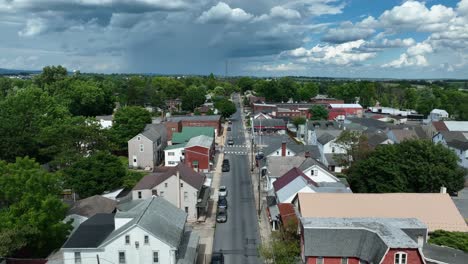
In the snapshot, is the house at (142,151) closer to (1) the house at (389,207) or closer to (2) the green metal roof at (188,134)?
(2) the green metal roof at (188,134)

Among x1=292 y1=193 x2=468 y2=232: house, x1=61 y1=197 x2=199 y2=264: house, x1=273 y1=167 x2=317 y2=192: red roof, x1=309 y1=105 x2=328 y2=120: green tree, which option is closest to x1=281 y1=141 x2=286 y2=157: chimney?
x1=273 y1=167 x2=317 y2=192: red roof

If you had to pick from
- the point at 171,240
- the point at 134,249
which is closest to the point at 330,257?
the point at 171,240

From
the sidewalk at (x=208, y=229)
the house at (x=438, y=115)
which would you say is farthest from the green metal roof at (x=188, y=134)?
the house at (x=438, y=115)

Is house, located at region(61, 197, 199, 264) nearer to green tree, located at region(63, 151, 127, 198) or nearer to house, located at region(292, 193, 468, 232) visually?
house, located at region(292, 193, 468, 232)

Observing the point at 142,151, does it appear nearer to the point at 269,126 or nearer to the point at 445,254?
the point at 269,126

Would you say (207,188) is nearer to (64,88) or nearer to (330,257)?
(330,257)

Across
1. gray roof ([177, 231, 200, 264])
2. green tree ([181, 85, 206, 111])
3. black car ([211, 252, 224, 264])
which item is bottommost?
black car ([211, 252, 224, 264])
